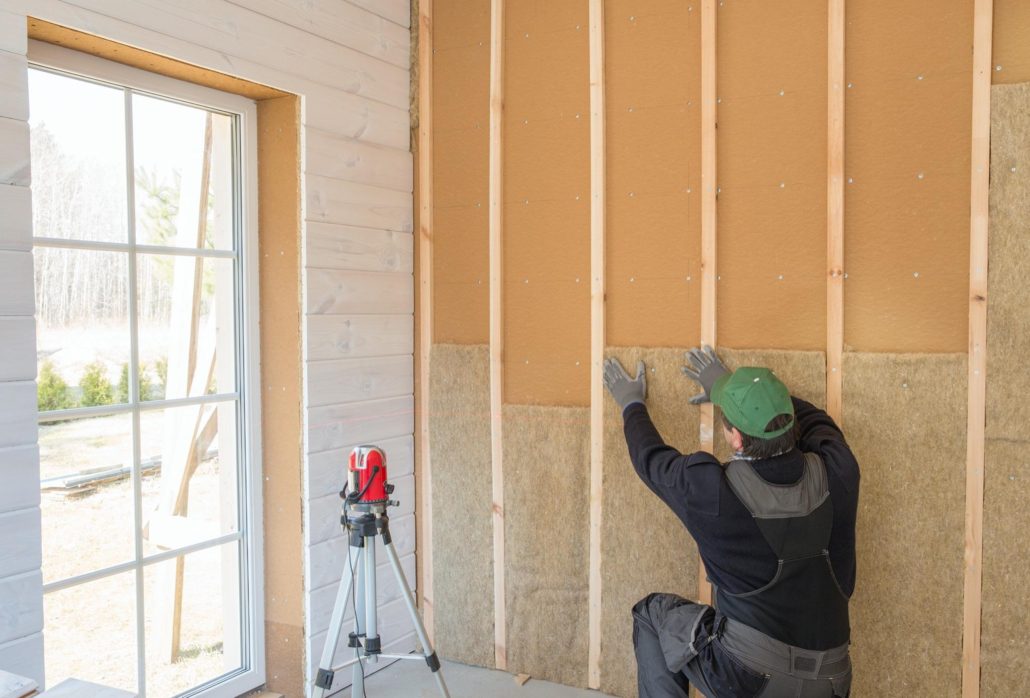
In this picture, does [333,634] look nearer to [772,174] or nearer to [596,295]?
[596,295]

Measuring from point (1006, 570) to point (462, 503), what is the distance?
195 cm

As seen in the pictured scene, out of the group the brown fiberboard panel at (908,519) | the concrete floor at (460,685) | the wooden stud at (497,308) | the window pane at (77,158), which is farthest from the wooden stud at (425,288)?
the brown fiberboard panel at (908,519)

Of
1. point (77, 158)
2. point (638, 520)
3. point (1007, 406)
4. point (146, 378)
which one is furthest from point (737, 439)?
point (77, 158)

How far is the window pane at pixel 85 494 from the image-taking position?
221 cm

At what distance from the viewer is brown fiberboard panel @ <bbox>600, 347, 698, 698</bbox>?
2.79m

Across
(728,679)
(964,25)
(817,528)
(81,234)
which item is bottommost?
(728,679)

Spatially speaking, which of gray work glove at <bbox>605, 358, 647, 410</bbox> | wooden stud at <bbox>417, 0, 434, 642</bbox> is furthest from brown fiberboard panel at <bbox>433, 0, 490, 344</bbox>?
gray work glove at <bbox>605, 358, 647, 410</bbox>

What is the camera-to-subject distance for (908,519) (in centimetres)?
247

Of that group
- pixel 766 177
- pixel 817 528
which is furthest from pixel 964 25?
pixel 817 528

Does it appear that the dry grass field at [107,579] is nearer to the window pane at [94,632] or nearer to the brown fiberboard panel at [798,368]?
the window pane at [94,632]

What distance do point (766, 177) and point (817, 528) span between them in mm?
1221

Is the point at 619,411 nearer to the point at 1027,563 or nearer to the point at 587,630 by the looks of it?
the point at 587,630

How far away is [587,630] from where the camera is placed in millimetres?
2990

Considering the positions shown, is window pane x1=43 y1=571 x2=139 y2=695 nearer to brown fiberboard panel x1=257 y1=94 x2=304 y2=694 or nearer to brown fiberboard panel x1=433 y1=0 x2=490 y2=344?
brown fiberboard panel x1=257 y1=94 x2=304 y2=694
